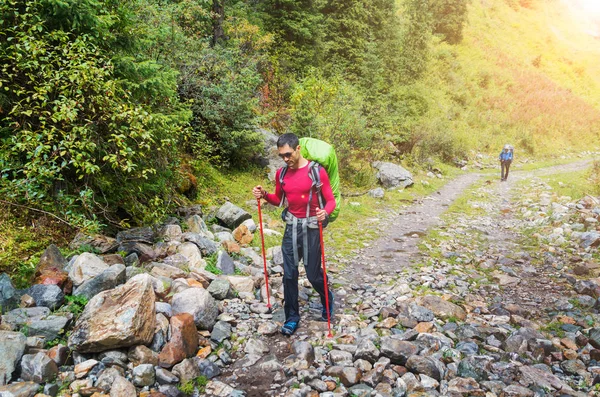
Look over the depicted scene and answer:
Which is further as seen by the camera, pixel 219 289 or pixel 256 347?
pixel 219 289

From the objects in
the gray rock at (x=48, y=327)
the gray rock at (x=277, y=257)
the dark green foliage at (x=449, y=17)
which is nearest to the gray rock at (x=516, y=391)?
the gray rock at (x=277, y=257)

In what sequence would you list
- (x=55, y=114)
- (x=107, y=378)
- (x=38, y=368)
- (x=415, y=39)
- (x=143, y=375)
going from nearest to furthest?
1. (x=38, y=368)
2. (x=107, y=378)
3. (x=143, y=375)
4. (x=55, y=114)
5. (x=415, y=39)

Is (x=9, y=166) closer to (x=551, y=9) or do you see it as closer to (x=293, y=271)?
(x=293, y=271)

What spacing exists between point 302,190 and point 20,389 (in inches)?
147

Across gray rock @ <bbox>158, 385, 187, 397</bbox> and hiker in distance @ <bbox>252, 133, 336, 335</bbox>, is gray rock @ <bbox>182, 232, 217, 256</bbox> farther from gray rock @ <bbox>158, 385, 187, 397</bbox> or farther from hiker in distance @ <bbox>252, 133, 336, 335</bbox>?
gray rock @ <bbox>158, 385, 187, 397</bbox>

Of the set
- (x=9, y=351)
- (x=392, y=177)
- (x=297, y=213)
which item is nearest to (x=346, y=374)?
(x=297, y=213)

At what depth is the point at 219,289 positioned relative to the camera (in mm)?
5973

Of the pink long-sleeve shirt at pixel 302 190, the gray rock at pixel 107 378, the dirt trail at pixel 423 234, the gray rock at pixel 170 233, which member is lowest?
the dirt trail at pixel 423 234

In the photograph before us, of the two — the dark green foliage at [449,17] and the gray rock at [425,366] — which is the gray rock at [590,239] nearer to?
the gray rock at [425,366]

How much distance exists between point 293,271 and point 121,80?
4334mm

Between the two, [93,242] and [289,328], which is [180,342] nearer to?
[289,328]

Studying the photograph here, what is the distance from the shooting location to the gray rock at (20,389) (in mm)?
3485

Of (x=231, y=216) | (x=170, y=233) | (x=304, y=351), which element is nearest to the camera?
(x=304, y=351)

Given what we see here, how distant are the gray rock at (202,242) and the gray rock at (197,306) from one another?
2.00m
